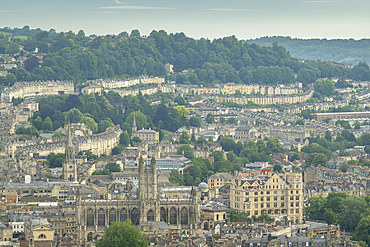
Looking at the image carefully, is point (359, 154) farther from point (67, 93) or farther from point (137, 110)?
point (67, 93)

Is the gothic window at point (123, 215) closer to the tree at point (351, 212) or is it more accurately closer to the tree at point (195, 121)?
the tree at point (351, 212)

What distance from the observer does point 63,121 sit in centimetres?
15050

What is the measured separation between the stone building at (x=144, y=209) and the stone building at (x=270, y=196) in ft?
17.0

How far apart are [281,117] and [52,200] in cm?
9011

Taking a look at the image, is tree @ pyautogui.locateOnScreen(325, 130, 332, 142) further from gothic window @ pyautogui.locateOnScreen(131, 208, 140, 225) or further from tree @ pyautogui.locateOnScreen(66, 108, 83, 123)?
gothic window @ pyautogui.locateOnScreen(131, 208, 140, 225)

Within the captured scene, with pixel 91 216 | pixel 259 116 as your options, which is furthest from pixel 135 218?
pixel 259 116

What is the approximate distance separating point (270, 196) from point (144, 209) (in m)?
10.7

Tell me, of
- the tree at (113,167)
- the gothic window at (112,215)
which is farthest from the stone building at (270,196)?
the tree at (113,167)

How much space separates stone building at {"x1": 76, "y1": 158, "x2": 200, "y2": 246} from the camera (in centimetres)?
8631

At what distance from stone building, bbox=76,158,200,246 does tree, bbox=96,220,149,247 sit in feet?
32.4

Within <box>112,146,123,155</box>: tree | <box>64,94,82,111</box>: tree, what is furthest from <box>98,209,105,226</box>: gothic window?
<box>64,94,82,111</box>: tree

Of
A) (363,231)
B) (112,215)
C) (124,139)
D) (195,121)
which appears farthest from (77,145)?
(363,231)

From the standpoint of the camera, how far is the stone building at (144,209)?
86.3 meters

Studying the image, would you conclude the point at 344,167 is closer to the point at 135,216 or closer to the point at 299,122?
the point at 135,216
